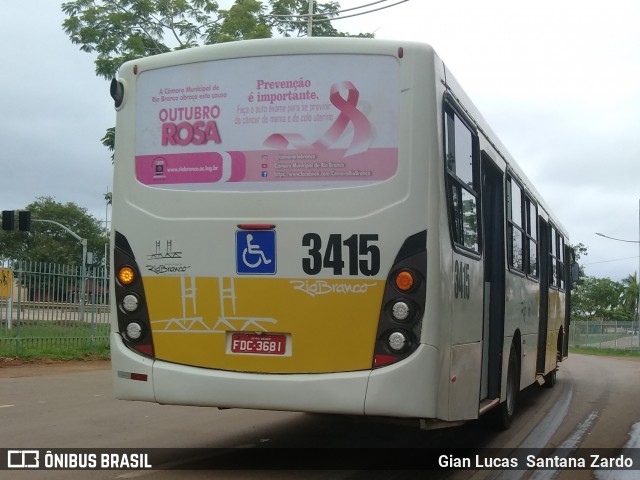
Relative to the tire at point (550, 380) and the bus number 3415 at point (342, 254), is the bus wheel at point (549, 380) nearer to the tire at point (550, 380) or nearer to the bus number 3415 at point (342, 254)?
the tire at point (550, 380)

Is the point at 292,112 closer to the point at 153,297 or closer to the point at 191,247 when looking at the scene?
the point at 191,247

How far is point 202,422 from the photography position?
986 cm

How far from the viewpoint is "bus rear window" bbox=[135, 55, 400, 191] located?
20.5 ft

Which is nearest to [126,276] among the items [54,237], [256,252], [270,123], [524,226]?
[256,252]

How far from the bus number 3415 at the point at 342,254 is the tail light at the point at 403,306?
18 centimetres

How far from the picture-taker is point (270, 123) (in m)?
6.47

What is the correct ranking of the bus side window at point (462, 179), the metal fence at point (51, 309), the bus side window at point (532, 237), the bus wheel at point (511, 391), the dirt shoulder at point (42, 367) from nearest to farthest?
the bus side window at point (462, 179), the bus wheel at point (511, 391), the bus side window at point (532, 237), the dirt shoulder at point (42, 367), the metal fence at point (51, 309)

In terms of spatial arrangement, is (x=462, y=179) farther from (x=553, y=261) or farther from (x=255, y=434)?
(x=553, y=261)

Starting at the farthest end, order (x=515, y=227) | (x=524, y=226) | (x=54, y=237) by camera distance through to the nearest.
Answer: (x=54, y=237)
(x=524, y=226)
(x=515, y=227)

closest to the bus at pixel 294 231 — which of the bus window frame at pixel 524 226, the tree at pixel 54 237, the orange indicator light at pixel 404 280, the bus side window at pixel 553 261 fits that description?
the orange indicator light at pixel 404 280

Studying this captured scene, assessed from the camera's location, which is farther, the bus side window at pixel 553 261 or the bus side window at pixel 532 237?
the bus side window at pixel 553 261

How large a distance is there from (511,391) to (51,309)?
1129 centimetres

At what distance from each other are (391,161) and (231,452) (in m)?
3.39

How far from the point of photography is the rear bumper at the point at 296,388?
591 centimetres
